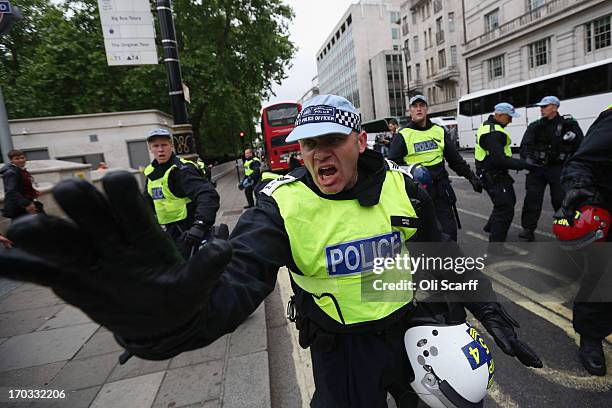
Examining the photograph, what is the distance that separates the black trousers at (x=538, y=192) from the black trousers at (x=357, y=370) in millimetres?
4490

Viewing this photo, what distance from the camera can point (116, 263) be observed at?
2.46 ft

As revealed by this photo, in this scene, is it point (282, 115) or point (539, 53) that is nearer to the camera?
point (282, 115)

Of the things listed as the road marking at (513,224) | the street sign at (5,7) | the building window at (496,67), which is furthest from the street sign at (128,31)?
the building window at (496,67)

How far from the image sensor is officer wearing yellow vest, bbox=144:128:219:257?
11.3 ft

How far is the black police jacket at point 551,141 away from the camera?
15.3ft

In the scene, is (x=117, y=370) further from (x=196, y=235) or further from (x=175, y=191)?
(x=175, y=191)

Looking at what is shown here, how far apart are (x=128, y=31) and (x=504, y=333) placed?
618cm

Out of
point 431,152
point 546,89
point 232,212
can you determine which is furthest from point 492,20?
point 431,152

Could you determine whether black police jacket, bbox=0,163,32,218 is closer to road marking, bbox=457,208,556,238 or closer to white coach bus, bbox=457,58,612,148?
road marking, bbox=457,208,556,238

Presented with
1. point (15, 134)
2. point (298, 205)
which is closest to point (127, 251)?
point (298, 205)

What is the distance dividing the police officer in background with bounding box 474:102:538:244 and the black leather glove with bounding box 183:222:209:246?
3.56m

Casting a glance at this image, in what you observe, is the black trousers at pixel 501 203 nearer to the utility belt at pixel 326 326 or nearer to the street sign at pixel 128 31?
the utility belt at pixel 326 326

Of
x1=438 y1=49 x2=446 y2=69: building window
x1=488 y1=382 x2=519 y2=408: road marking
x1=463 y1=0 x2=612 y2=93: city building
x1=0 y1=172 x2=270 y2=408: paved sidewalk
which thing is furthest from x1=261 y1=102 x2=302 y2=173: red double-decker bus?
x1=438 y1=49 x2=446 y2=69: building window

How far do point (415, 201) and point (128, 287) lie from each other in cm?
123
